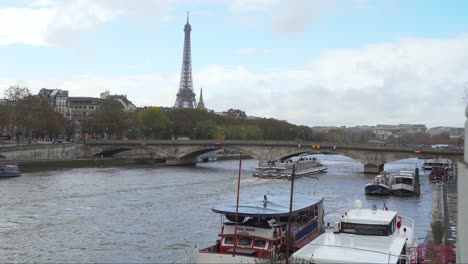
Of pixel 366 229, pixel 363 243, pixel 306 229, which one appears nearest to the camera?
pixel 363 243

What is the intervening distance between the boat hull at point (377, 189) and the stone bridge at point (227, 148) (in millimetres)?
17908

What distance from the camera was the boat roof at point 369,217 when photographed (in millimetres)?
16781

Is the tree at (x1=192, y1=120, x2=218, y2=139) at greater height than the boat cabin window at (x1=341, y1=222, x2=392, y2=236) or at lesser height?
greater

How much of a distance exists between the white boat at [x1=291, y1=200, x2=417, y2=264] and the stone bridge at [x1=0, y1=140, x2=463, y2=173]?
1634 inches

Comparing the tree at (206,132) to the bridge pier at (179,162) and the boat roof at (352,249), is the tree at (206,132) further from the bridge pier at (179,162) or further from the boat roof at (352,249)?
the boat roof at (352,249)

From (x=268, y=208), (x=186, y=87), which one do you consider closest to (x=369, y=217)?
(x=268, y=208)

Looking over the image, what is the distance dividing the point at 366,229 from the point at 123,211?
659 inches

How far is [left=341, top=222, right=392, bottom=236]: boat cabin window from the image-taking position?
16.6 m

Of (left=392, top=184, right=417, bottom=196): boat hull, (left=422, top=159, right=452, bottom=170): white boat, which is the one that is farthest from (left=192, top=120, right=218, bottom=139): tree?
(left=392, top=184, right=417, bottom=196): boat hull

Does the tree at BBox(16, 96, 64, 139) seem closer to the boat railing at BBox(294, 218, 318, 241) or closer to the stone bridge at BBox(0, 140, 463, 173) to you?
the stone bridge at BBox(0, 140, 463, 173)

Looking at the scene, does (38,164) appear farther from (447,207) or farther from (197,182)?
(447,207)

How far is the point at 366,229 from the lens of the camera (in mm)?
16812

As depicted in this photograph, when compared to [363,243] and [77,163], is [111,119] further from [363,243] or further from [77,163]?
[363,243]

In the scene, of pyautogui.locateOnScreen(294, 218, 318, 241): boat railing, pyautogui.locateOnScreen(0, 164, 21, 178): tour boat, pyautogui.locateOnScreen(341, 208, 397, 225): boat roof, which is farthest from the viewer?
pyautogui.locateOnScreen(0, 164, 21, 178): tour boat
